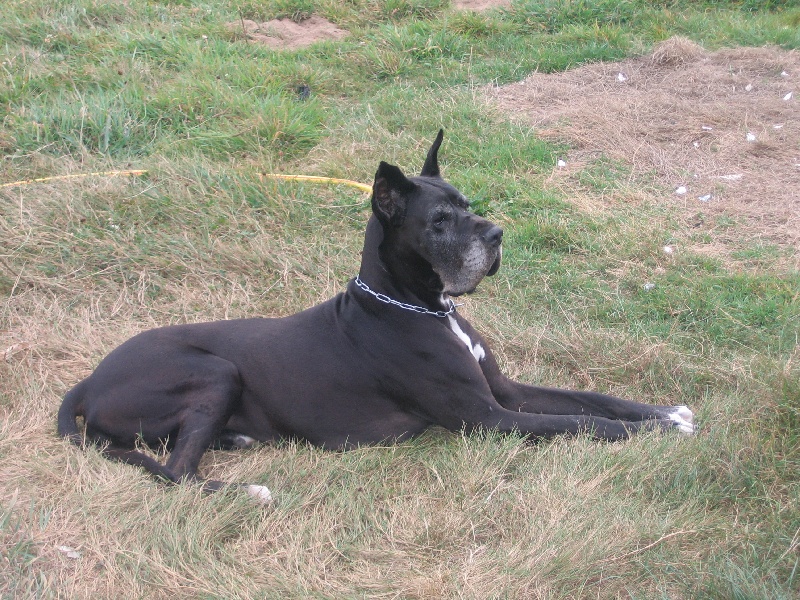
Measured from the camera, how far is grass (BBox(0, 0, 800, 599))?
3.09 meters

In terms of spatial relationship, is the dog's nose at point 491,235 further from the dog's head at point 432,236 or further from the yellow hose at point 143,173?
the yellow hose at point 143,173

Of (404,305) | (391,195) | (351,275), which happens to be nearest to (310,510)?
(404,305)

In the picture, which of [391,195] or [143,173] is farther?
[143,173]

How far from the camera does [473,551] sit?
10.3ft

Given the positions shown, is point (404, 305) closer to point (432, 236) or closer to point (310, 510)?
point (432, 236)

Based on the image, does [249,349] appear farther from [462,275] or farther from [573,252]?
[573,252]

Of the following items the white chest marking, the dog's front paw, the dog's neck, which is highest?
the dog's neck

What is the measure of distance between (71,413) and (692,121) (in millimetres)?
5400

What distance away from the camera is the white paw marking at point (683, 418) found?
385cm

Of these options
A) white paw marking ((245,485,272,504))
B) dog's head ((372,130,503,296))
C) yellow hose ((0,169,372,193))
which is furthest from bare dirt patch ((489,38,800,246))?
white paw marking ((245,485,272,504))

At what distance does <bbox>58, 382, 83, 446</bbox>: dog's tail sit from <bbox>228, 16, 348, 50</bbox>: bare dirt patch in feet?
18.1

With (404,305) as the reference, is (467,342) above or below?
below

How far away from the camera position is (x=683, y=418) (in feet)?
12.8

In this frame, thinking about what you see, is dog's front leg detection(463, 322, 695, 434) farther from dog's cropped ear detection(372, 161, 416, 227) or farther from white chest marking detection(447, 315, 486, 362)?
dog's cropped ear detection(372, 161, 416, 227)
